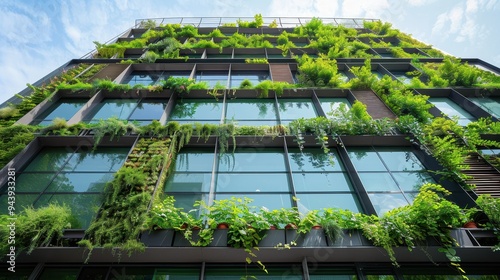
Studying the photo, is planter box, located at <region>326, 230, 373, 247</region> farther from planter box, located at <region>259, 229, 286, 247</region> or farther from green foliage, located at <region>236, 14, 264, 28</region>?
green foliage, located at <region>236, 14, 264, 28</region>

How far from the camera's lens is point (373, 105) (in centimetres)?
1238

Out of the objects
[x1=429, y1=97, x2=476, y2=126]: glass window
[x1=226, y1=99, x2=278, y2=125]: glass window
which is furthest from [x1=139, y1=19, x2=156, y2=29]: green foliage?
[x1=429, y1=97, x2=476, y2=126]: glass window

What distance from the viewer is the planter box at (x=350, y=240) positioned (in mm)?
6355

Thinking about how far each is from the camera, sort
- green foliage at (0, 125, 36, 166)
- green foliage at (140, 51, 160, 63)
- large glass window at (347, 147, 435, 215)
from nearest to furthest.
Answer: large glass window at (347, 147, 435, 215)
green foliage at (0, 125, 36, 166)
green foliage at (140, 51, 160, 63)

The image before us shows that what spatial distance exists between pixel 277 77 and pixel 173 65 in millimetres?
6510

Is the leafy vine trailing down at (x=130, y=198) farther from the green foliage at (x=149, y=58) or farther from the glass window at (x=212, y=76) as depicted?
the green foliage at (x=149, y=58)

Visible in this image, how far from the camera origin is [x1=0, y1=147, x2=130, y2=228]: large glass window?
7.96 meters

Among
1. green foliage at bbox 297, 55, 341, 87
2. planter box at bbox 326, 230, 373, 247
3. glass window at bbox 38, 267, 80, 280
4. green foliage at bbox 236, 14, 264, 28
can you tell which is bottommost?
glass window at bbox 38, 267, 80, 280

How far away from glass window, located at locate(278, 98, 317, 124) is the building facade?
96mm

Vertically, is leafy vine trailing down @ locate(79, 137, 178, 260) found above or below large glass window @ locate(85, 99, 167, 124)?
below

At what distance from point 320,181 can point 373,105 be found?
18.2 ft

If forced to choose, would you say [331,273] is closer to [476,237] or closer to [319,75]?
[476,237]

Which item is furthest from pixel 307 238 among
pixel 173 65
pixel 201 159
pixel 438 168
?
pixel 173 65

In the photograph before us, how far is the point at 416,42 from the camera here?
22.4m
